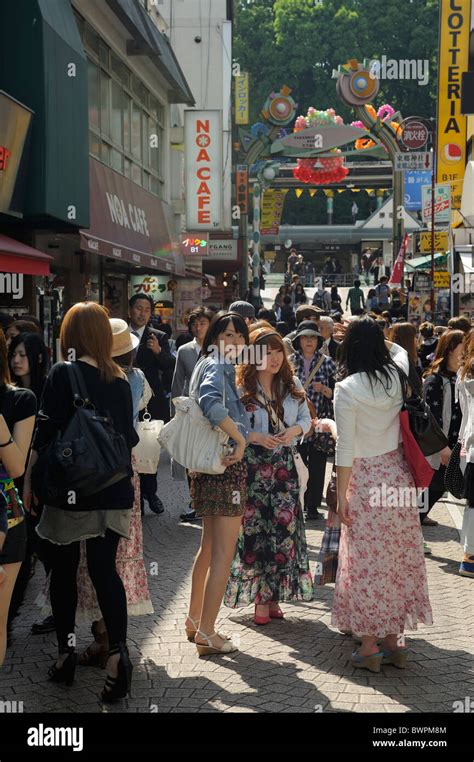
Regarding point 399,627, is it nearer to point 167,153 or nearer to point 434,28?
point 167,153

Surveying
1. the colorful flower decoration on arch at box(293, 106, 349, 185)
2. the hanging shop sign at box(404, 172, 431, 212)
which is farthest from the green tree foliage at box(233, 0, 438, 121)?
the hanging shop sign at box(404, 172, 431, 212)

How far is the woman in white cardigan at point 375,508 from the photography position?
5.06m

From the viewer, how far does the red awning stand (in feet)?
32.7

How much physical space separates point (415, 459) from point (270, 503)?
114cm

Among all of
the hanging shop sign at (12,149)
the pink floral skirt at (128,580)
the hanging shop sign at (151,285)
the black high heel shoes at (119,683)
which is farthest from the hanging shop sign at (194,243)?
the black high heel shoes at (119,683)

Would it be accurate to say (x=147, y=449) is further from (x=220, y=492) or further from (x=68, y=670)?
(x=68, y=670)

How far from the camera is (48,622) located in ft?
18.8

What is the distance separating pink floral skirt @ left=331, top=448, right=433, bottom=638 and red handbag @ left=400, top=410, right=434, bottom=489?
0.18 ft

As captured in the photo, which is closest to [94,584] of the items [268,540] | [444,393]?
[268,540]

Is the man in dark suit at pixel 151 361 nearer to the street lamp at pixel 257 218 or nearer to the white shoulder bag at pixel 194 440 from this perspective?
the white shoulder bag at pixel 194 440
